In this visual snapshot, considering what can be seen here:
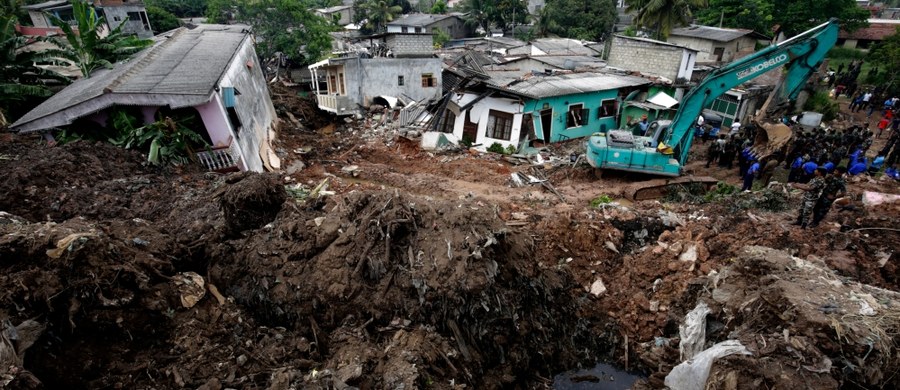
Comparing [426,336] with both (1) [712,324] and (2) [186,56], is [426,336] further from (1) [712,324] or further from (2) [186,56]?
(2) [186,56]

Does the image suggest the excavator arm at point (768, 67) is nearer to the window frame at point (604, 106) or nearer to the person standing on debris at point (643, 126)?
the person standing on debris at point (643, 126)

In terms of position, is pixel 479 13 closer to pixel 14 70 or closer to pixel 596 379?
pixel 14 70

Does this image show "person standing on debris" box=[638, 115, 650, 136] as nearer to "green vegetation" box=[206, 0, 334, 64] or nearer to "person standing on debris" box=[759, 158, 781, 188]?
"person standing on debris" box=[759, 158, 781, 188]

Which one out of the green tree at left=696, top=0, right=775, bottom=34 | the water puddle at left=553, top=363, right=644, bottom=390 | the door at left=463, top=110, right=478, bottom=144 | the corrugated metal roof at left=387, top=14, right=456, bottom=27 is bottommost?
the water puddle at left=553, top=363, right=644, bottom=390

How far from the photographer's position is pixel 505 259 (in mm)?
7109

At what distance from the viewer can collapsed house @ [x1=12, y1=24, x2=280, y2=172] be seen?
10.2 metres

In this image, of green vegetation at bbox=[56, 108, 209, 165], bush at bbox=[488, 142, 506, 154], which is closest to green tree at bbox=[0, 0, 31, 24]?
green vegetation at bbox=[56, 108, 209, 165]

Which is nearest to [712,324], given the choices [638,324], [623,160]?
[638,324]

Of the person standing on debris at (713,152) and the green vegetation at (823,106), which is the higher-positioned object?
the green vegetation at (823,106)

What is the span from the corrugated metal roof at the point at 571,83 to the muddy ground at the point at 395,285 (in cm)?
737

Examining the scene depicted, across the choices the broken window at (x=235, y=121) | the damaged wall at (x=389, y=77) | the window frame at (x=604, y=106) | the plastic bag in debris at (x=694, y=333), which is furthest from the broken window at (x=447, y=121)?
the plastic bag in debris at (x=694, y=333)

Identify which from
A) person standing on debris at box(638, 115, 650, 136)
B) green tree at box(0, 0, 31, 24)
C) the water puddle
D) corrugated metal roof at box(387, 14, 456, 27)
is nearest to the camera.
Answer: the water puddle

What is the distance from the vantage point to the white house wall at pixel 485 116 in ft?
55.6

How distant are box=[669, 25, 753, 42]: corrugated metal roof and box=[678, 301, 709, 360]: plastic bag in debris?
2789 cm
